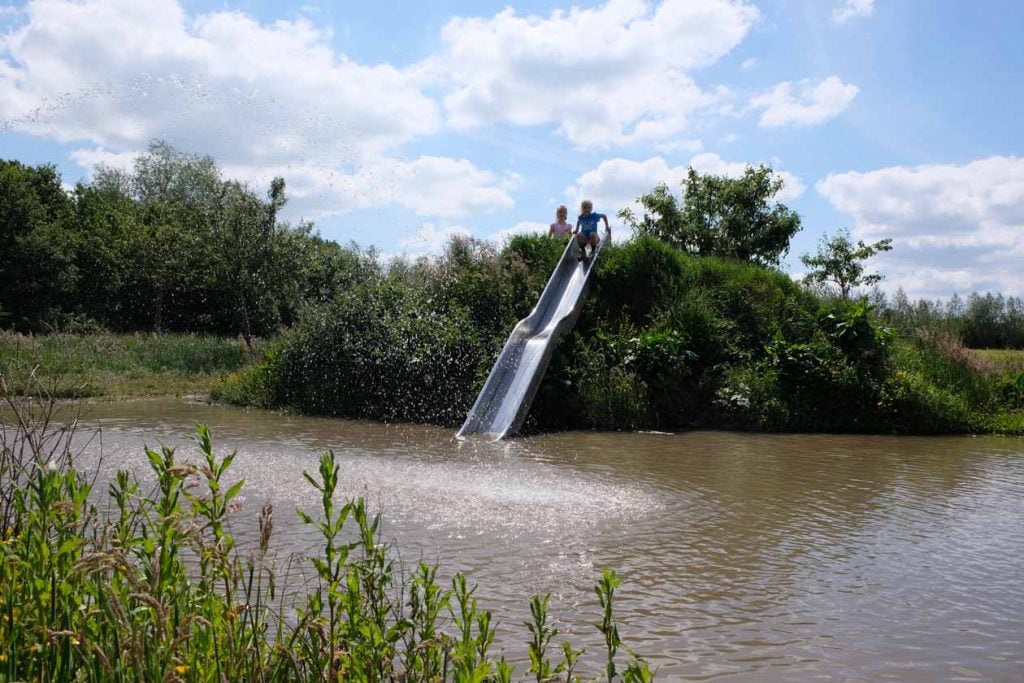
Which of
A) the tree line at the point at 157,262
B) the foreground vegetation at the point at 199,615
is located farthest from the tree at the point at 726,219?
the foreground vegetation at the point at 199,615

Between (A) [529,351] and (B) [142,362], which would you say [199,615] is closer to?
(A) [529,351]

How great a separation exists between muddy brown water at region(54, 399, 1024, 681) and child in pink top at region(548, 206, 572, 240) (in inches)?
278

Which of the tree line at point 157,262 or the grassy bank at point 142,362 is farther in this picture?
the tree line at point 157,262

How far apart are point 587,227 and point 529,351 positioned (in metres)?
3.50

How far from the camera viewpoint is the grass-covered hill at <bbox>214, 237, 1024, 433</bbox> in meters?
13.3

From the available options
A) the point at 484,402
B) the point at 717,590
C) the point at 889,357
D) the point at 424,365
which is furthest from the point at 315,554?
the point at 889,357

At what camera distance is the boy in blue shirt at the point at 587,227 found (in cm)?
1606

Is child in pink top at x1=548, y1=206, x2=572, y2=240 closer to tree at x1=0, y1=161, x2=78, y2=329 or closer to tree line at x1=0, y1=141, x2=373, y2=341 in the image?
tree line at x1=0, y1=141, x2=373, y2=341

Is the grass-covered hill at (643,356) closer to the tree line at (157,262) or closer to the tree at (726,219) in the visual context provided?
the tree line at (157,262)

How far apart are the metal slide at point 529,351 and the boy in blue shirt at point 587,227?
16cm

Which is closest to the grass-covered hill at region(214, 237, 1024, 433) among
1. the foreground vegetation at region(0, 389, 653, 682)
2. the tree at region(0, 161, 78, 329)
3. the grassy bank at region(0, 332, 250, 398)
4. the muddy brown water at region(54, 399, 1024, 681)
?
the muddy brown water at region(54, 399, 1024, 681)

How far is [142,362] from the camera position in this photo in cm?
2105

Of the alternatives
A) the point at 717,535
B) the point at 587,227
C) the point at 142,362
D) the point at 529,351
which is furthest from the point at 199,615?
the point at 142,362

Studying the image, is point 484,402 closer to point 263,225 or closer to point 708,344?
point 708,344
